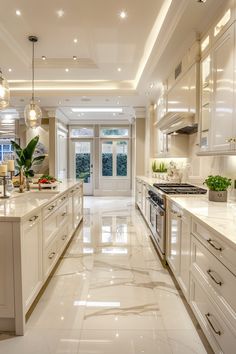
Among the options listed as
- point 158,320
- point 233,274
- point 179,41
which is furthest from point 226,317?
point 179,41

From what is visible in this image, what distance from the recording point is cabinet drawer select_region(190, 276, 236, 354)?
144cm

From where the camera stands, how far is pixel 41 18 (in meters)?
3.48

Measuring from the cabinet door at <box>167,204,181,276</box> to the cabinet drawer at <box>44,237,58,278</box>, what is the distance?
133cm

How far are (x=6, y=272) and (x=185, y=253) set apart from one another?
1497 millimetres

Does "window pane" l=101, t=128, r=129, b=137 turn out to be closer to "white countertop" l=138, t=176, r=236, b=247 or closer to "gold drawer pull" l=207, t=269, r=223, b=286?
"white countertop" l=138, t=176, r=236, b=247

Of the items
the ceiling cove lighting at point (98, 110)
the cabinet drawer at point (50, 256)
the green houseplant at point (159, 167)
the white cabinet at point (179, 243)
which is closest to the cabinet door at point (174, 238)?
the white cabinet at point (179, 243)

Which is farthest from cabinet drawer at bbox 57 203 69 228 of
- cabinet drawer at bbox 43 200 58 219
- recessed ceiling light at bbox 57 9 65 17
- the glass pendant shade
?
recessed ceiling light at bbox 57 9 65 17

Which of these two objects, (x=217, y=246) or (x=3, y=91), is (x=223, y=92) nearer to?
(x=217, y=246)

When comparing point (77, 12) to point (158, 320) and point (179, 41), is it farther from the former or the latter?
point (158, 320)

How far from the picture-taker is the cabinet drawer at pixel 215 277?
56.0 inches

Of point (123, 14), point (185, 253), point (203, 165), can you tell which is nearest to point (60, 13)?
point (123, 14)

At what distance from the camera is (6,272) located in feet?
6.47

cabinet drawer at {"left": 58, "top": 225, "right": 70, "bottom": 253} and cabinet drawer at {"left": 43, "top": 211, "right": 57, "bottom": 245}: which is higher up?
cabinet drawer at {"left": 43, "top": 211, "right": 57, "bottom": 245}

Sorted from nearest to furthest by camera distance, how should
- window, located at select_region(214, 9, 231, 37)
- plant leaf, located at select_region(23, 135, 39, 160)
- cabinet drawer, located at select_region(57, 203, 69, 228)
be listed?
window, located at select_region(214, 9, 231, 37) → cabinet drawer, located at select_region(57, 203, 69, 228) → plant leaf, located at select_region(23, 135, 39, 160)
